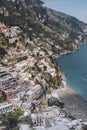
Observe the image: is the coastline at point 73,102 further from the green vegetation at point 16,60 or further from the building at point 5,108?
the building at point 5,108

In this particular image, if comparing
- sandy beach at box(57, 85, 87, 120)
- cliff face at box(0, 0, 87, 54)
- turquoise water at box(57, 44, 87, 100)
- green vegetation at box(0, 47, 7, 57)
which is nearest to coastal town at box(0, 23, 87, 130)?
sandy beach at box(57, 85, 87, 120)

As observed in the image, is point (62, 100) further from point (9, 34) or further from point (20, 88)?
point (9, 34)

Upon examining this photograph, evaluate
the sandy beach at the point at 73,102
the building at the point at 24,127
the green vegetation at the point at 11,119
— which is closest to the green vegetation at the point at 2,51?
the sandy beach at the point at 73,102

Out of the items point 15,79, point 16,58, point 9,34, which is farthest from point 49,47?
point 15,79

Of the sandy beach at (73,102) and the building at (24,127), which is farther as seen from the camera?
the sandy beach at (73,102)

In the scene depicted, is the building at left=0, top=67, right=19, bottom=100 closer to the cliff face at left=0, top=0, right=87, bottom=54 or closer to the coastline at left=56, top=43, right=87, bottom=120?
the coastline at left=56, top=43, right=87, bottom=120

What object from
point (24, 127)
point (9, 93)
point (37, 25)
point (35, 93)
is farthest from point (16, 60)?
point (37, 25)

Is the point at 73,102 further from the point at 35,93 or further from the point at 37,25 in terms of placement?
the point at 37,25
